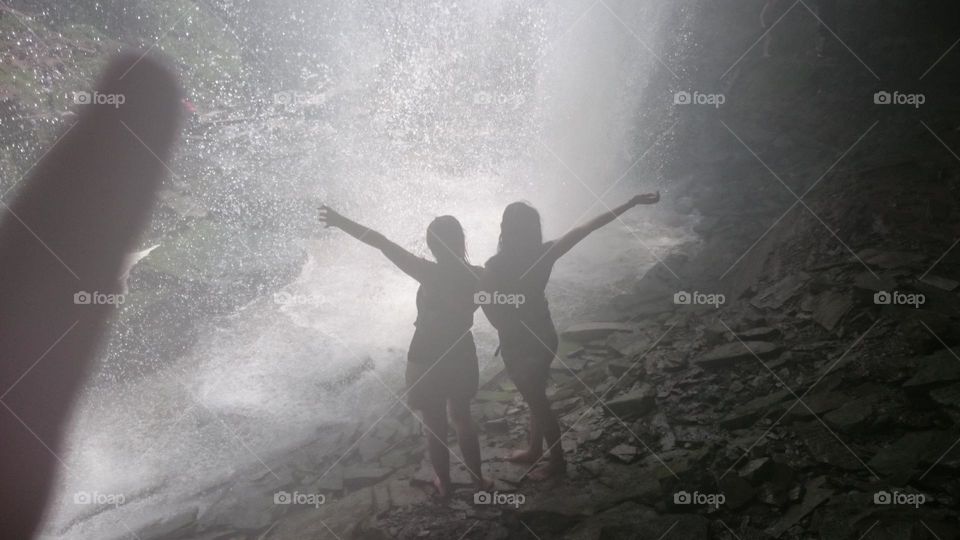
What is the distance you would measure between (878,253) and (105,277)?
32.7 feet

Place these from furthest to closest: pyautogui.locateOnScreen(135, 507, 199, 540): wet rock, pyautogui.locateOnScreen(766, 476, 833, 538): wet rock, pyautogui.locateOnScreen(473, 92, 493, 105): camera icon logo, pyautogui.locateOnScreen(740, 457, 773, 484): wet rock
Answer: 1. pyautogui.locateOnScreen(473, 92, 493, 105): camera icon logo
2. pyautogui.locateOnScreen(135, 507, 199, 540): wet rock
3. pyautogui.locateOnScreen(740, 457, 773, 484): wet rock
4. pyautogui.locateOnScreen(766, 476, 833, 538): wet rock

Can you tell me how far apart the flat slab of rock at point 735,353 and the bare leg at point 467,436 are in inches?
101

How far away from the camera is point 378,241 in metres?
3.15

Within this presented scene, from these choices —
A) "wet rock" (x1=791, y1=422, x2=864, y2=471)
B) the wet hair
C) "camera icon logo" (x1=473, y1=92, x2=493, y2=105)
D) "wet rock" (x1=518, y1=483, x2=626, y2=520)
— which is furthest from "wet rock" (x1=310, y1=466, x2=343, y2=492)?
"camera icon logo" (x1=473, y1=92, x2=493, y2=105)

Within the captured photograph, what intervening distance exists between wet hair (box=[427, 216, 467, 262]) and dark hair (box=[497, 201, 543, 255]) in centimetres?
29

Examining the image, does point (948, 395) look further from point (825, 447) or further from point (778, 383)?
point (778, 383)

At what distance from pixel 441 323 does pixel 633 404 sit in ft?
7.17

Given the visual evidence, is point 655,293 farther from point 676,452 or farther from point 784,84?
point 784,84

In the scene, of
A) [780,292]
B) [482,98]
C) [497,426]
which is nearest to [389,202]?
[482,98]

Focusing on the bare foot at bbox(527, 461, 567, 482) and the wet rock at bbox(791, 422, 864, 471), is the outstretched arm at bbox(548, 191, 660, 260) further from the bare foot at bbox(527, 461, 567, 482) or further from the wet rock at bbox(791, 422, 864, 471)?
the wet rock at bbox(791, 422, 864, 471)

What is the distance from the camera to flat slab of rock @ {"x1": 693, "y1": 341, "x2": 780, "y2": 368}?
15.8 ft

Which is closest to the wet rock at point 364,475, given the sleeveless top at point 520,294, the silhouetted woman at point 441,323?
the silhouetted woman at point 441,323

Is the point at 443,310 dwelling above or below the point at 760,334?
below

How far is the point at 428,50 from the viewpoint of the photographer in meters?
13.6
